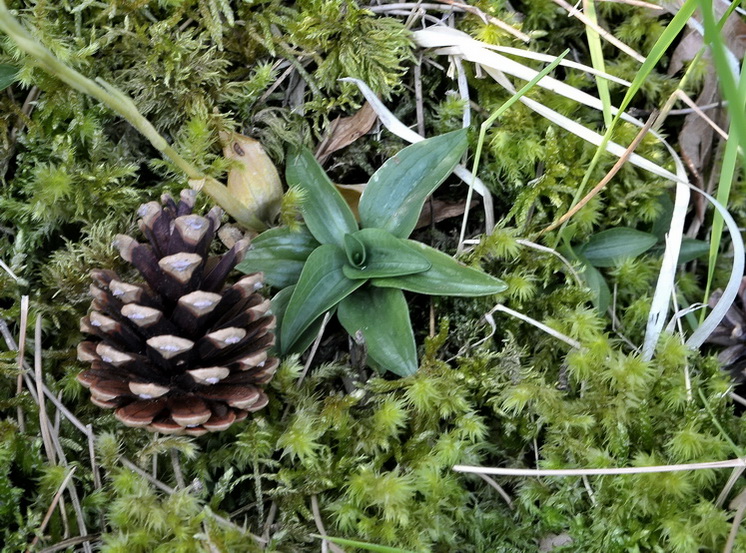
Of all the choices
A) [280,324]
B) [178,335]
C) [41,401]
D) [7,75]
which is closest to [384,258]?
[280,324]

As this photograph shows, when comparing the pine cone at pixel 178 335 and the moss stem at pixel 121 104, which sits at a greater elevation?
the moss stem at pixel 121 104

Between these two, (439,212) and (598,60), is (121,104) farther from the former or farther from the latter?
(598,60)

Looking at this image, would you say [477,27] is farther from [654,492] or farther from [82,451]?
[82,451]

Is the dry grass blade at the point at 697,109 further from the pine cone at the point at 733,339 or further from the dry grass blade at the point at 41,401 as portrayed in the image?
the dry grass blade at the point at 41,401

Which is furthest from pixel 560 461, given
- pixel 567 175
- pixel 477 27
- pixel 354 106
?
pixel 477 27

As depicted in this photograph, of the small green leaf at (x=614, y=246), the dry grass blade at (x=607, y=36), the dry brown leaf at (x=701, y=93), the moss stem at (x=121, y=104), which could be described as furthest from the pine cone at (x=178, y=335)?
the dry brown leaf at (x=701, y=93)
